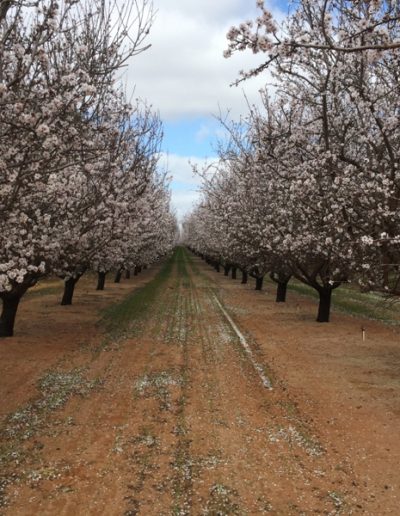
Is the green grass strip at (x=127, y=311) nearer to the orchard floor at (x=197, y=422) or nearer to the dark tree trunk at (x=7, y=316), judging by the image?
the orchard floor at (x=197, y=422)

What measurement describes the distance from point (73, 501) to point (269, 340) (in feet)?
40.2

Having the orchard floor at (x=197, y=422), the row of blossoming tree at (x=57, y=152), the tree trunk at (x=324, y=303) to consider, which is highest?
the row of blossoming tree at (x=57, y=152)

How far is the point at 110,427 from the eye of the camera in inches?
376

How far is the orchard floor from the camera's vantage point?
278 inches

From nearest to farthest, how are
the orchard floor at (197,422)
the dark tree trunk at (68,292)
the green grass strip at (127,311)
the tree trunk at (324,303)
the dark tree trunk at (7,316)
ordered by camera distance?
the orchard floor at (197,422) → the dark tree trunk at (7,316) → the green grass strip at (127,311) → the tree trunk at (324,303) → the dark tree trunk at (68,292)

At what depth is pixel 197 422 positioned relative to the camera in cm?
986

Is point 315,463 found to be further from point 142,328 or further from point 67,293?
point 67,293

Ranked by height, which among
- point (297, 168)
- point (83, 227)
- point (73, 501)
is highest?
point (297, 168)

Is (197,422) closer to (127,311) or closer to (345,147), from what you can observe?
(345,147)

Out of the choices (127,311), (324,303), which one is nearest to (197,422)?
(324,303)

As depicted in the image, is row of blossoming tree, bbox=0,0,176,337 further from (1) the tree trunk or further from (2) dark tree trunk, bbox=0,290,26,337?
(1) the tree trunk

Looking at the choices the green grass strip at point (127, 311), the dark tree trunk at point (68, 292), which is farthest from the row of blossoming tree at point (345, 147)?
the dark tree trunk at point (68, 292)

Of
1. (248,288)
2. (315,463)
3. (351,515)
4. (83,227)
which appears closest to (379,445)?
(315,463)

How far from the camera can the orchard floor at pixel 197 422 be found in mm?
7055
